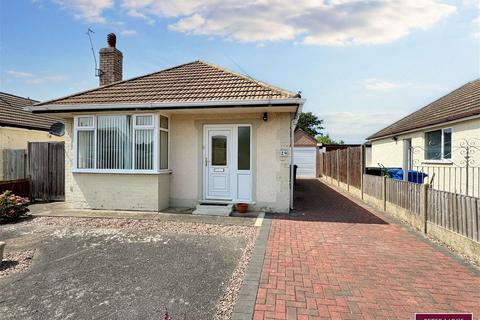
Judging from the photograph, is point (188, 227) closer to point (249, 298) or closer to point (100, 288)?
point (100, 288)

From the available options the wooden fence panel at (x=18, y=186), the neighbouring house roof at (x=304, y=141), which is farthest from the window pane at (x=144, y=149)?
the neighbouring house roof at (x=304, y=141)

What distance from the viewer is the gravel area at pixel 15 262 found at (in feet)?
14.8

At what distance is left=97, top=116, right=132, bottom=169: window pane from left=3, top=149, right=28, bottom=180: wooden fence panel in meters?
4.86

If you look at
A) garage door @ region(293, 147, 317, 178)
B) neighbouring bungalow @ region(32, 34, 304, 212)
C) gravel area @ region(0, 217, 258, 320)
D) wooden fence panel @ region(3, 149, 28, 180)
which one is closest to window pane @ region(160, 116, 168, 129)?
neighbouring bungalow @ region(32, 34, 304, 212)

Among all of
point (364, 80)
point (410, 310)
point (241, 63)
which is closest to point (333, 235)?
point (410, 310)

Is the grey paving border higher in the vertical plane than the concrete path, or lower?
lower

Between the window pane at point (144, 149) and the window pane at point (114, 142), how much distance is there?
26 cm

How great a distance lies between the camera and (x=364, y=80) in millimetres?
10977

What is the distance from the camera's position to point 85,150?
912 centimetres

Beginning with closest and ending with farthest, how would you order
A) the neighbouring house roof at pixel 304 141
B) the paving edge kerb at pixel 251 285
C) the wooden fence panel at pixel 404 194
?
the paving edge kerb at pixel 251 285, the wooden fence panel at pixel 404 194, the neighbouring house roof at pixel 304 141

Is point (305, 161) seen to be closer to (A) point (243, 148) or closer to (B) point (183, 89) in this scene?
(A) point (243, 148)

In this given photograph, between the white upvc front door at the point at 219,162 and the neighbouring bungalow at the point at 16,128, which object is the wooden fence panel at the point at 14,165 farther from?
the white upvc front door at the point at 219,162

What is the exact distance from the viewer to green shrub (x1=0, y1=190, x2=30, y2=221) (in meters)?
7.57

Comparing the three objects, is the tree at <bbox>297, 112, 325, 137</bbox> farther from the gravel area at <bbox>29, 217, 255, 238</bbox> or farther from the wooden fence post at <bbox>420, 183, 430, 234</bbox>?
the gravel area at <bbox>29, 217, 255, 238</bbox>
